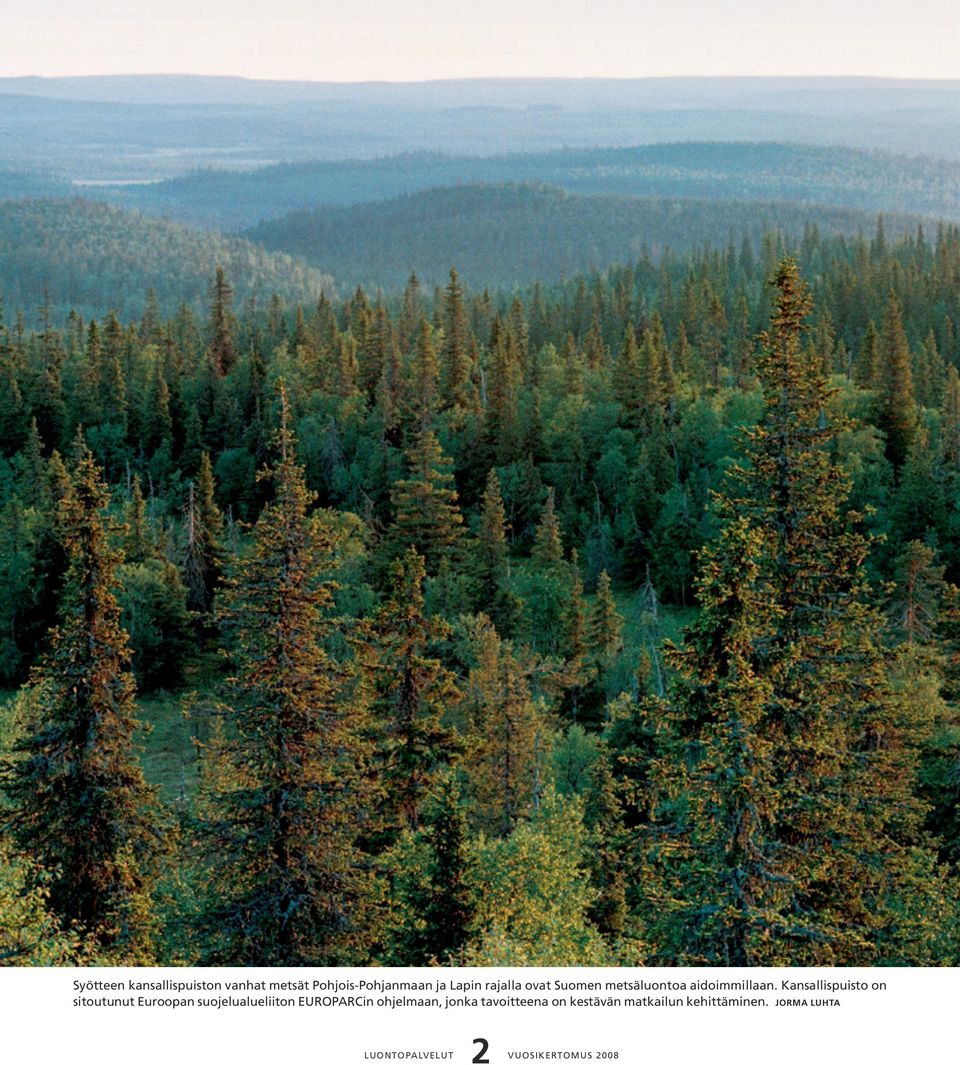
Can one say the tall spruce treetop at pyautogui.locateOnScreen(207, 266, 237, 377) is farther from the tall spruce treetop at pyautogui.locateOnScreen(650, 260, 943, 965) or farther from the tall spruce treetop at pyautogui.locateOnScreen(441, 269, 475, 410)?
the tall spruce treetop at pyautogui.locateOnScreen(650, 260, 943, 965)

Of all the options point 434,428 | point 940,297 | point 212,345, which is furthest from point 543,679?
point 940,297

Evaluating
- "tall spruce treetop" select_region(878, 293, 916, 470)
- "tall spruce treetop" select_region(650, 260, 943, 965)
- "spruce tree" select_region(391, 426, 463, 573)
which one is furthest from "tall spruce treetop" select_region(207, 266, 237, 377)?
"tall spruce treetop" select_region(650, 260, 943, 965)

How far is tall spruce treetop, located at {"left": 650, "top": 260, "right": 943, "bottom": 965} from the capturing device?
21.7m

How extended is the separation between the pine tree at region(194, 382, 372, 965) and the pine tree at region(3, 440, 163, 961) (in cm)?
235

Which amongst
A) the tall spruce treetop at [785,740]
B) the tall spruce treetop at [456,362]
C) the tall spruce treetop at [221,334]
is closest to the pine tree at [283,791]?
the tall spruce treetop at [785,740]

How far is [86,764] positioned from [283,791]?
4367mm

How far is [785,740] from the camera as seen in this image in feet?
79.8

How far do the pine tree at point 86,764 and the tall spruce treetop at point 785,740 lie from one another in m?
10.8

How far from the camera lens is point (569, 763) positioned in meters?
53.6

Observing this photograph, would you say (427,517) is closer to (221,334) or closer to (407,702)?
(407,702)

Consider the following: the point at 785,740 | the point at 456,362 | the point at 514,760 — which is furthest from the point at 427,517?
the point at 785,740

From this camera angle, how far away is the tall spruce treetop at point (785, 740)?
21734 millimetres

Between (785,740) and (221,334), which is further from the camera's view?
(221,334)
